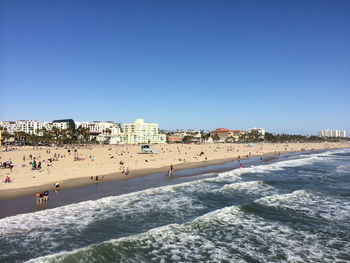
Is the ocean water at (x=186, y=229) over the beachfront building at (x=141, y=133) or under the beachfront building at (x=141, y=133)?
under

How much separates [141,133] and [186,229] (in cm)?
12807

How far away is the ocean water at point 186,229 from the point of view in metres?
10.2

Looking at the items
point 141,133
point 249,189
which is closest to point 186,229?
point 249,189

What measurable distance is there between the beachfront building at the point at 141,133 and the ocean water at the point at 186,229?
376 feet

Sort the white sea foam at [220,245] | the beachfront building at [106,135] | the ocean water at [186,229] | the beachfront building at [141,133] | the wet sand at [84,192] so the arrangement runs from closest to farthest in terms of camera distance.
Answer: the white sea foam at [220,245], the ocean water at [186,229], the wet sand at [84,192], the beachfront building at [106,135], the beachfront building at [141,133]

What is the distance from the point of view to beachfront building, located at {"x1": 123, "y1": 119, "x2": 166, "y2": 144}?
13238 cm

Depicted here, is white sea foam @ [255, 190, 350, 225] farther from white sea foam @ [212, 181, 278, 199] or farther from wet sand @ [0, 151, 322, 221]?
wet sand @ [0, 151, 322, 221]

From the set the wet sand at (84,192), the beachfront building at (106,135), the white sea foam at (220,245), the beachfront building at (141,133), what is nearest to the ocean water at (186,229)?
the white sea foam at (220,245)

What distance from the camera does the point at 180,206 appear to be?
1681cm

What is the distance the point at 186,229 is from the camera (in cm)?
1291

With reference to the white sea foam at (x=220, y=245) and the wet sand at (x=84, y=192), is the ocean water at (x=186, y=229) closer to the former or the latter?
the white sea foam at (x=220, y=245)

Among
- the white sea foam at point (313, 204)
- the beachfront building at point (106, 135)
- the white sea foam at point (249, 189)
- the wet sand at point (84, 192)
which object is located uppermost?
the beachfront building at point (106, 135)

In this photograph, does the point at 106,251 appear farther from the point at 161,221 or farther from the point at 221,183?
the point at 221,183

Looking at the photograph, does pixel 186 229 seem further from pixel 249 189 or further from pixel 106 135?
pixel 106 135
